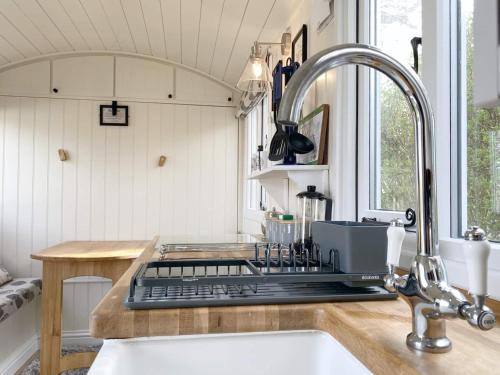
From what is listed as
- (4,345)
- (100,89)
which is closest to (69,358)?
(4,345)

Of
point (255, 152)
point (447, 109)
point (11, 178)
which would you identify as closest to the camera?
point (447, 109)

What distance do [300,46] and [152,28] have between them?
1326 millimetres

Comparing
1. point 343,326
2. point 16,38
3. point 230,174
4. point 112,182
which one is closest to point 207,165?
point 230,174

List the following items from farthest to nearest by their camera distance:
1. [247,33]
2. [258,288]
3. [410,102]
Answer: [247,33] < [258,288] < [410,102]

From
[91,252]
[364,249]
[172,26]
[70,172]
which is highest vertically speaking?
[172,26]

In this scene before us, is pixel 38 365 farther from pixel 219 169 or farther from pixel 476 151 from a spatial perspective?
pixel 476 151

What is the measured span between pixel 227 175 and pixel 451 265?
2.81 meters

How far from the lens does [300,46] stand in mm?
1926

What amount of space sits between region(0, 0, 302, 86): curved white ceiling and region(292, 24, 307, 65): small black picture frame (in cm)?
19

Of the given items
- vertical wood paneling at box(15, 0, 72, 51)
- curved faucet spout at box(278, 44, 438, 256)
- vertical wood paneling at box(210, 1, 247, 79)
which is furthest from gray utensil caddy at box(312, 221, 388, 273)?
vertical wood paneling at box(15, 0, 72, 51)

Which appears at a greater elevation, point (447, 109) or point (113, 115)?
point (113, 115)

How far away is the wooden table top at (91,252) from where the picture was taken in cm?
232

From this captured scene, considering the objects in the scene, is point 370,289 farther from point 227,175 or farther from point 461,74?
point 227,175

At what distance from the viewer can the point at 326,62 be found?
54cm
